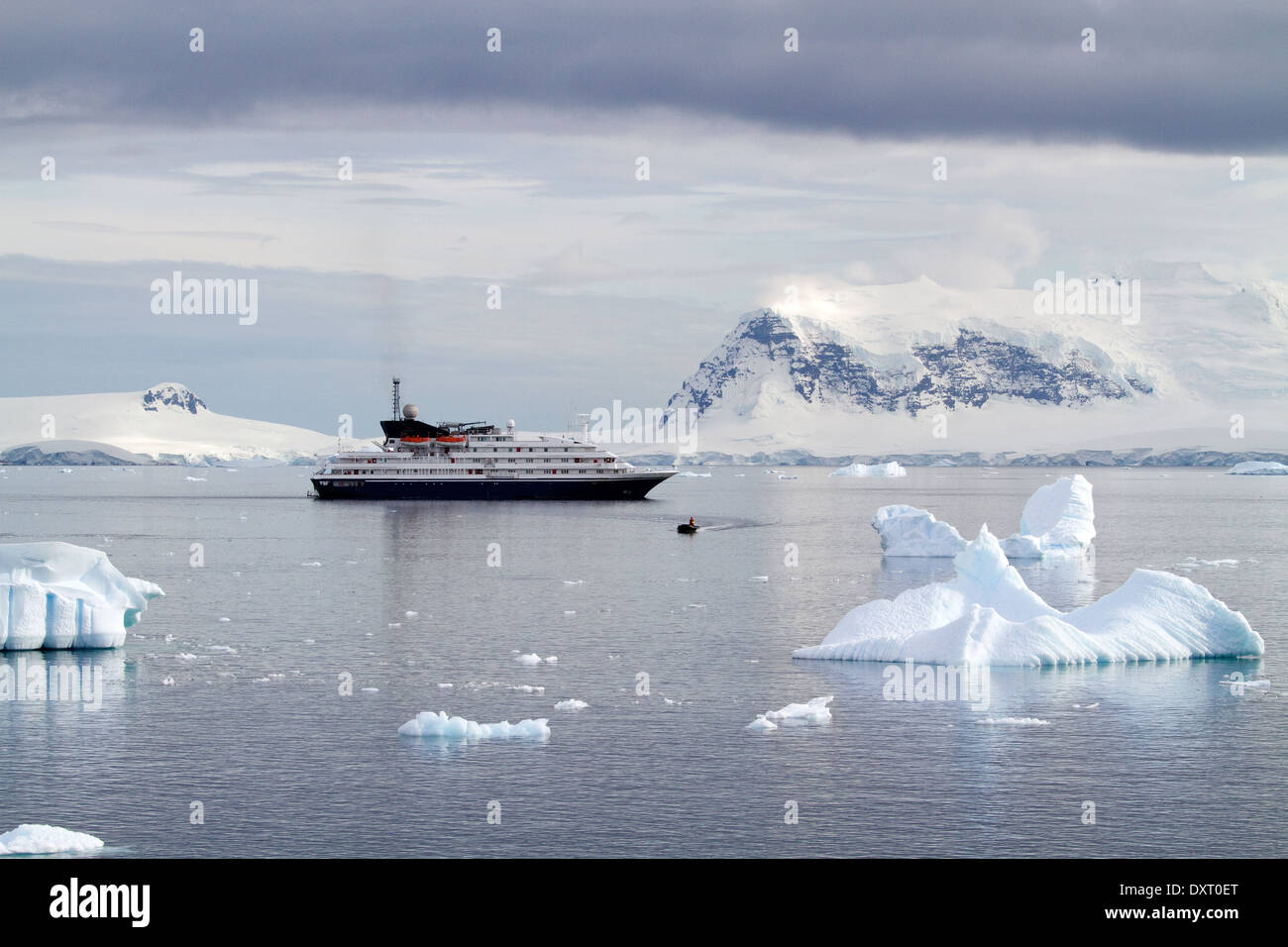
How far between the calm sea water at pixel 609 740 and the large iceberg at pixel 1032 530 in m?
8.60

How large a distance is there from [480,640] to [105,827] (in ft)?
56.3

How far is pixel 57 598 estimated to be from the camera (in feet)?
108

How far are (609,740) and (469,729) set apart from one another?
2562 millimetres

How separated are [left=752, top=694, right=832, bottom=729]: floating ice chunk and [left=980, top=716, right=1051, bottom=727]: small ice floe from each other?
2.98 m

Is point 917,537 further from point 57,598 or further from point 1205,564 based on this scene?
point 57,598

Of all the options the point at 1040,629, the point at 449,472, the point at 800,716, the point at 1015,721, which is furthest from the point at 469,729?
the point at 449,472

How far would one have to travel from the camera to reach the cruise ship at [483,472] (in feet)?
388

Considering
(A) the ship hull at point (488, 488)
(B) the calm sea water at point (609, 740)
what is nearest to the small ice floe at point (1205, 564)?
(B) the calm sea water at point (609, 740)

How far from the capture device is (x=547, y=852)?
18828 mm
